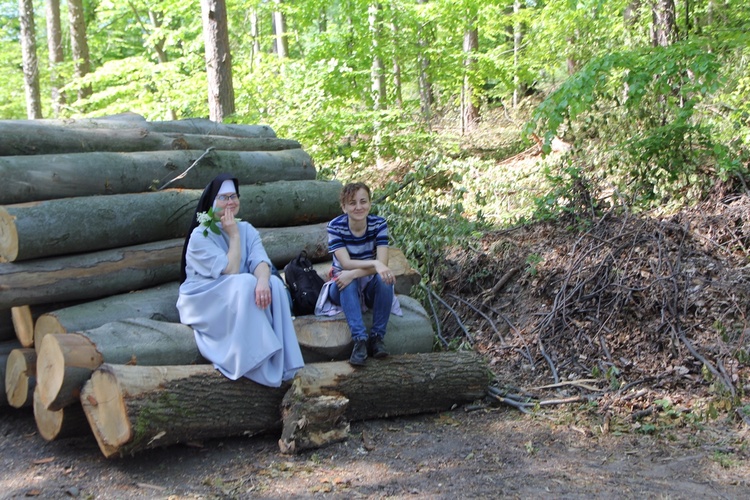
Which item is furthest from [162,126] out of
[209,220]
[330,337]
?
[330,337]

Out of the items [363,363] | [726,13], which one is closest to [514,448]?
[363,363]

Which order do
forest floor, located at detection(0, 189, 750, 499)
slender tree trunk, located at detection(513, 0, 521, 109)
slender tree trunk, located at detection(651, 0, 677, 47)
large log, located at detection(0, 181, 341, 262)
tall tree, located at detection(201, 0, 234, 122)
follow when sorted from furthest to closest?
slender tree trunk, located at detection(513, 0, 521, 109), tall tree, located at detection(201, 0, 234, 122), slender tree trunk, located at detection(651, 0, 677, 47), large log, located at detection(0, 181, 341, 262), forest floor, located at detection(0, 189, 750, 499)

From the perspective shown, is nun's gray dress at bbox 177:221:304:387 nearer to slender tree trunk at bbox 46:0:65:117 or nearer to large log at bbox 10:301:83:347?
large log at bbox 10:301:83:347

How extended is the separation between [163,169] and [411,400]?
10.1 ft

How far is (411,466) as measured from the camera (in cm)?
460

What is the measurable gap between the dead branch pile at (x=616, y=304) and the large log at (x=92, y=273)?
2406 mm

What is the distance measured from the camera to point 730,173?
7.25 metres

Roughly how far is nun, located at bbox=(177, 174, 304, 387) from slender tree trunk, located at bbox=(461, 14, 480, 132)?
889cm

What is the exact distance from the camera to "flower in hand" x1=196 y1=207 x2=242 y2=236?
5219 millimetres

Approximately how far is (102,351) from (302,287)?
164 cm

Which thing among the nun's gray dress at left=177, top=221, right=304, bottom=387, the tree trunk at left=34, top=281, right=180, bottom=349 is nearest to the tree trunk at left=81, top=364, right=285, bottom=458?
the nun's gray dress at left=177, top=221, right=304, bottom=387

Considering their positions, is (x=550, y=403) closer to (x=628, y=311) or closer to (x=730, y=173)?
(x=628, y=311)

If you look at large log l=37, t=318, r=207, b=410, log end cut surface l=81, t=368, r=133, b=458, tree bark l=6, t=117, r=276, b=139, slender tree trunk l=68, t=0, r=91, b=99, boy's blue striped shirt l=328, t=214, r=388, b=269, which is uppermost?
slender tree trunk l=68, t=0, r=91, b=99

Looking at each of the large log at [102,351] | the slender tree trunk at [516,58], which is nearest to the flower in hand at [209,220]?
the large log at [102,351]
